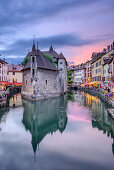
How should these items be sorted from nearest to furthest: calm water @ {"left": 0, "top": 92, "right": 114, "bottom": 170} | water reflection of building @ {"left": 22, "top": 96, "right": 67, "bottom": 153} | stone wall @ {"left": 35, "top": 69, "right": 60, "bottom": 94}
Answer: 1. calm water @ {"left": 0, "top": 92, "right": 114, "bottom": 170}
2. water reflection of building @ {"left": 22, "top": 96, "right": 67, "bottom": 153}
3. stone wall @ {"left": 35, "top": 69, "right": 60, "bottom": 94}

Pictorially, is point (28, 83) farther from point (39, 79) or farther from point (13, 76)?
point (13, 76)

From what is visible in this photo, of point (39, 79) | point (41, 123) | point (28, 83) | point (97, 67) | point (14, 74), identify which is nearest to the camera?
point (41, 123)

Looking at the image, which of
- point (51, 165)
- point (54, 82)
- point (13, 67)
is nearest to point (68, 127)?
point (51, 165)

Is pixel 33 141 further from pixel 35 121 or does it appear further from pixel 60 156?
pixel 35 121

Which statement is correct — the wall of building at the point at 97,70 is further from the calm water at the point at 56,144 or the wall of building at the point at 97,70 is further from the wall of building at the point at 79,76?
the calm water at the point at 56,144

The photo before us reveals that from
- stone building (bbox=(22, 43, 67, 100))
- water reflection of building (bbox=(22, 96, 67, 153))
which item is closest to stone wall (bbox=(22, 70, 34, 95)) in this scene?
→ stone building (bbox=(22, 43, 67, 100))

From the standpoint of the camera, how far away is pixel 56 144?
1098cm

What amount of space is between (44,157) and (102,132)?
20.0 ft

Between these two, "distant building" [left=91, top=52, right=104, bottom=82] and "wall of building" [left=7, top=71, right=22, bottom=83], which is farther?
"wall of building" [left=7, top=71, right=22, bottom=83]

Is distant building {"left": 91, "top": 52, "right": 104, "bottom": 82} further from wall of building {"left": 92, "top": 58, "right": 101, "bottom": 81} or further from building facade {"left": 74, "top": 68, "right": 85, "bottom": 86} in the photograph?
building facade {"left": 74, "top": 68, "right": 85, "bottom": 86}

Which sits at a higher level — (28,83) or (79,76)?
(79,76)

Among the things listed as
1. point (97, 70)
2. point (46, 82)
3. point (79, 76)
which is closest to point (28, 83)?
point (46, 82)

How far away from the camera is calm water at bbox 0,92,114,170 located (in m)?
8.33

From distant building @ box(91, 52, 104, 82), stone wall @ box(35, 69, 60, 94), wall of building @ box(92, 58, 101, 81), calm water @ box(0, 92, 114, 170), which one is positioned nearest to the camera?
calm water @ box(0, 92, 114, 170)
